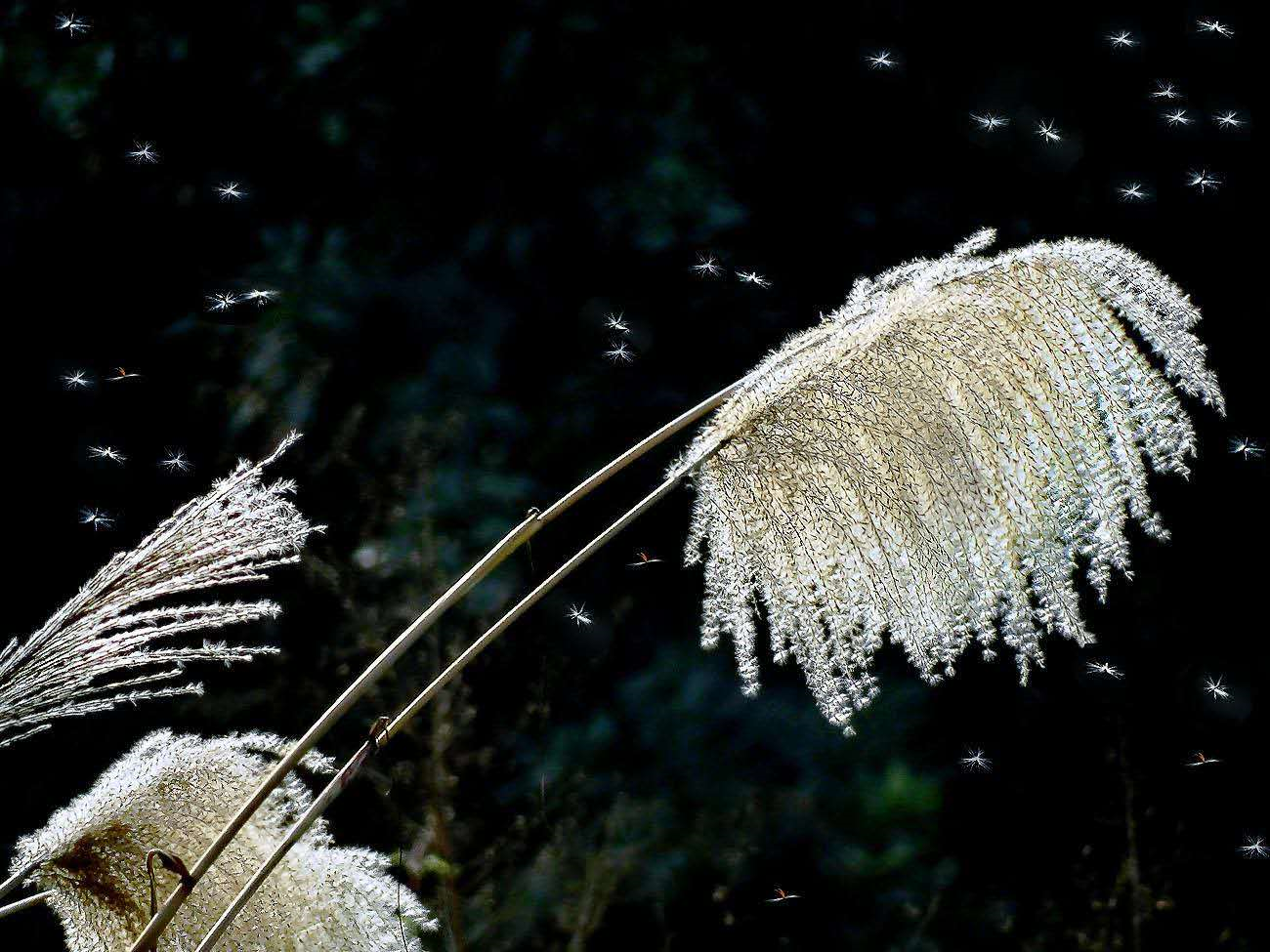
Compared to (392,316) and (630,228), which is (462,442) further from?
(630,228)

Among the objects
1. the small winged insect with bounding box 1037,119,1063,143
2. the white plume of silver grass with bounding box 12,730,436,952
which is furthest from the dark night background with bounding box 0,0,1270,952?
the white plume of silver grass with bounding box 12,730,436,952

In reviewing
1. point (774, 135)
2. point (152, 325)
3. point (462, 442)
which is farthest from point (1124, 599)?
point (152, 325)

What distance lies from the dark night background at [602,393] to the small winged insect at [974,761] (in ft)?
0.07

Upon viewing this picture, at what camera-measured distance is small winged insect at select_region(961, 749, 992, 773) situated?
2348 mm

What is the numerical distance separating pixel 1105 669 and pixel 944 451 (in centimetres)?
165

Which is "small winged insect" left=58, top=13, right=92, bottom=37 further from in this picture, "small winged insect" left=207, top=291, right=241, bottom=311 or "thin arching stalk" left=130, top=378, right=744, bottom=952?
"thin arching stalk" left=130, top=378, right=744, bottom=952

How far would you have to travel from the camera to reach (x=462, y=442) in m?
2.35

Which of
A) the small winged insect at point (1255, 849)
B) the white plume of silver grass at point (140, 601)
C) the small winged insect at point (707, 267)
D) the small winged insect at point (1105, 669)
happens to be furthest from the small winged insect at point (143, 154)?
the small winged insect at point (1255, 849)

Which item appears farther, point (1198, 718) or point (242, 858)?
point (1198, 718)

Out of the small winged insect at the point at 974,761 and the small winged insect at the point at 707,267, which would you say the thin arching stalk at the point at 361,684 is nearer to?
the small winged insect at the point at 707,267

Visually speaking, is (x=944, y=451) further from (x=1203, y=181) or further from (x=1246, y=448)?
(x=1203, y=181)

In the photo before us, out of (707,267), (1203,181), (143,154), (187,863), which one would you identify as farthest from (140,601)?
(1203,181)

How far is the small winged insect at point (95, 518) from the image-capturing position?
235cm

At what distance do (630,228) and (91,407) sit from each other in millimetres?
1055
